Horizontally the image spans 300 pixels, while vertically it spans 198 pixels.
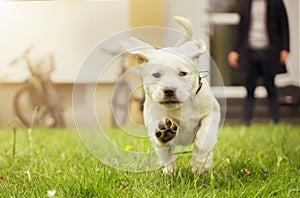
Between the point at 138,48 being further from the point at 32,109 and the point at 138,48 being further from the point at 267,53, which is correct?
the point at 32,109

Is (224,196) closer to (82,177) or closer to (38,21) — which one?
(82,177)

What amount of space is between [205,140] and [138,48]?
1.09ft

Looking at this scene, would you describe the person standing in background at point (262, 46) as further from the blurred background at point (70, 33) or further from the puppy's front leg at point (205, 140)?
the puppy's front leg at point (205, 140)

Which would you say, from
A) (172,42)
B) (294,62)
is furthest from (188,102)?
(294,62)

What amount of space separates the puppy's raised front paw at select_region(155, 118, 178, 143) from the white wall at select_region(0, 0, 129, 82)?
14.0 feet

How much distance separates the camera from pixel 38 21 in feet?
19.2

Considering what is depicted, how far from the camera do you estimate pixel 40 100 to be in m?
5.84

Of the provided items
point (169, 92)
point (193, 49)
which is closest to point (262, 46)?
point (193, 49)

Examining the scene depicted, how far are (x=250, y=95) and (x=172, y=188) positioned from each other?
3699 mm

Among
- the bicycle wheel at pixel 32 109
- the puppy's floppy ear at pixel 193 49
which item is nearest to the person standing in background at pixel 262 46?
the bicycle wheel at pixel 32 109

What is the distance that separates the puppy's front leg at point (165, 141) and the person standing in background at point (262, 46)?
3.42 meters

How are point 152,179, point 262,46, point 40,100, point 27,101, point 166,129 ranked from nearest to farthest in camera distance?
point 166,129, point 152,179, point 262,46, point 40,100, point 27,101

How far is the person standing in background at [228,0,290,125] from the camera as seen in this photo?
5281mm

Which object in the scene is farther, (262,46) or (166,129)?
(262,46)
